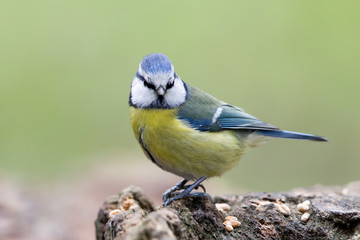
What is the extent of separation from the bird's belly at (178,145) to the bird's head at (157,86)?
6cm

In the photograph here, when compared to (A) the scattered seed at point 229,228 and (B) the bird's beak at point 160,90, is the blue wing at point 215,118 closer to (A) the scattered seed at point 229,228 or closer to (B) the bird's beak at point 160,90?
(B) the bird's beak at point 160,90

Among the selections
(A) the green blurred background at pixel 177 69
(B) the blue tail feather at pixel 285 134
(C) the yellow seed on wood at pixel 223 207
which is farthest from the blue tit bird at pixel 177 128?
(A) the green blurred background at pixel 177 69

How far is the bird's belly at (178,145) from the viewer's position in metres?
3.12

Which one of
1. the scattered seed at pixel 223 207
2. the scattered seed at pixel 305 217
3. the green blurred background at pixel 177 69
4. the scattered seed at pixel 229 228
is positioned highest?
the green blurred background at pixel 177 69

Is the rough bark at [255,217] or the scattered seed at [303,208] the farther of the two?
the scattered seed at [303,208]

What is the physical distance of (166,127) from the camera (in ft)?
10.3

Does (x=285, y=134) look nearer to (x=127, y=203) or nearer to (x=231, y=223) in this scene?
(x=231, y=223)

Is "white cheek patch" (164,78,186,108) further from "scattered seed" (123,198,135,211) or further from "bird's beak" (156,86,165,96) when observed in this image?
"scattered seed" (123,198,135,211)

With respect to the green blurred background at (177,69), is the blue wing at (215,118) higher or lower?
lower

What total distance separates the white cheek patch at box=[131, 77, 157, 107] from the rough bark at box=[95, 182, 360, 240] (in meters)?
0.58

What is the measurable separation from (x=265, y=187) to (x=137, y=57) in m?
2.77

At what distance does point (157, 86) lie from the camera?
3.07 m

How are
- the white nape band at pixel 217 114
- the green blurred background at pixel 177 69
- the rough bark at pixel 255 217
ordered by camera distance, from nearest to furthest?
the rough bark at pixel 255 217 < the white nape band at pixel 217 114 < the green blurred background at pixel 177 69

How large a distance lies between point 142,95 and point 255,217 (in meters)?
1.12
